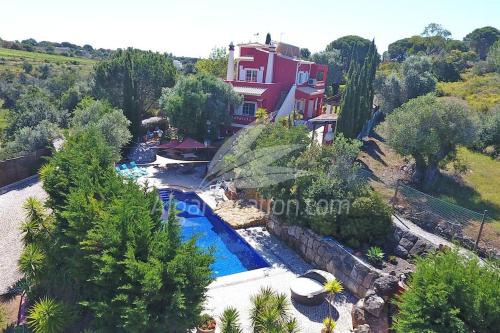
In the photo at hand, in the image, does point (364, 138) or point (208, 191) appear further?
point (364, 138)

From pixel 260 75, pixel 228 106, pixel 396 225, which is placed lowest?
pixel 396 225

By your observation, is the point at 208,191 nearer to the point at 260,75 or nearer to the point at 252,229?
the point at 252,229

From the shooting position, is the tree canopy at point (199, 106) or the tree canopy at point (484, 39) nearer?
the tree canopy at point (199, 106)

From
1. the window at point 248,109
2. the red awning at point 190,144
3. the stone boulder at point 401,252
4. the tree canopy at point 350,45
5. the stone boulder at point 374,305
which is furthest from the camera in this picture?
the tree canopy at point 350,45

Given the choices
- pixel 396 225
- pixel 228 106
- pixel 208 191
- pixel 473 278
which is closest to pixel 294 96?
pixel 228 106

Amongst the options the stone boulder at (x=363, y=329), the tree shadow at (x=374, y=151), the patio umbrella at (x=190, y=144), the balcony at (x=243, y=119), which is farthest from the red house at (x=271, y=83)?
the stone boulder at (x=363, y=329)

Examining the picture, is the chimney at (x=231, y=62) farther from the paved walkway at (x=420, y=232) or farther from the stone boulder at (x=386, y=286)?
the stone boulder at (x=386, y=286)

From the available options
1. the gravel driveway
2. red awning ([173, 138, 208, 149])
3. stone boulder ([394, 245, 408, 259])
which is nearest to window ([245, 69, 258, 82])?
red awning ([173, 138, 208, 149])
